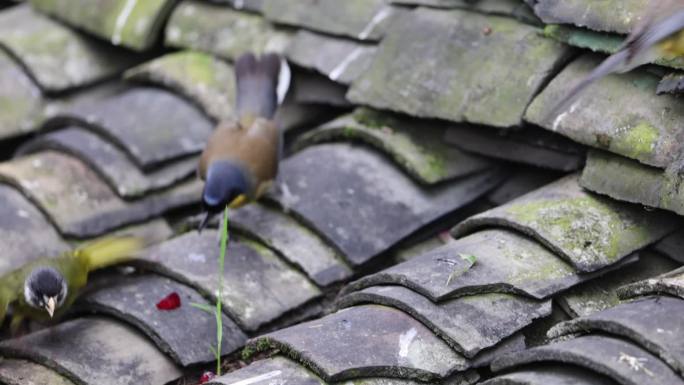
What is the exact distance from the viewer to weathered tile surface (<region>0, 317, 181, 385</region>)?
9.84ft

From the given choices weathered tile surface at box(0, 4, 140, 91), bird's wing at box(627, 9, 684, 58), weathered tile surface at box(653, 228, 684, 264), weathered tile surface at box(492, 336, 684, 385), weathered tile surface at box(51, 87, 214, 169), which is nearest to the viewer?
weathered tile surface at box(492, 336, 684, 385)

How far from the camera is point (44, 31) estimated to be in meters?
4.73

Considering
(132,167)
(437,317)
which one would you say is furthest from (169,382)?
(132,167)

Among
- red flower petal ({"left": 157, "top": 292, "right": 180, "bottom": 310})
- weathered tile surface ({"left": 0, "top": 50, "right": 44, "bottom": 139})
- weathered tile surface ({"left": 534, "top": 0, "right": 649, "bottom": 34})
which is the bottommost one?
weathered tile surface ({"left": 0, "top": 50, "right": 44, "bottom": 139})

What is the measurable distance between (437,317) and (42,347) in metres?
1.17

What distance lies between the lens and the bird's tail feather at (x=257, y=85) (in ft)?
13.3

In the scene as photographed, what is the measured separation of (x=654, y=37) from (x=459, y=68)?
0.96m

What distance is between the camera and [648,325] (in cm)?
228

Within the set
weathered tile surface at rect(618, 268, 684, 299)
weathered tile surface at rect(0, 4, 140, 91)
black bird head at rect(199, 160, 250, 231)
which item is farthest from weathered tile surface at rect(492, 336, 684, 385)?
weathered tile surface at rect(0, 4, 140, 91)

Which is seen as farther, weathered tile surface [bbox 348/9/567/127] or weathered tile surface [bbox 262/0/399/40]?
A: weathered tile surface [bbox 262/0/399/40]

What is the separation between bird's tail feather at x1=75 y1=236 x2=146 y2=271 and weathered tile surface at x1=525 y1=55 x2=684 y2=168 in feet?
4.23

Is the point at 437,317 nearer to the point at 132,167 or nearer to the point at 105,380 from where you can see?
the point at 105,380

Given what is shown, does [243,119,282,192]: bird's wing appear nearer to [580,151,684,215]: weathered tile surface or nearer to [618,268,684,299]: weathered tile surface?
[580,151,684,215]: weathered tile surface

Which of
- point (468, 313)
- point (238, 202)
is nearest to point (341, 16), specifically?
point (238, 202)
